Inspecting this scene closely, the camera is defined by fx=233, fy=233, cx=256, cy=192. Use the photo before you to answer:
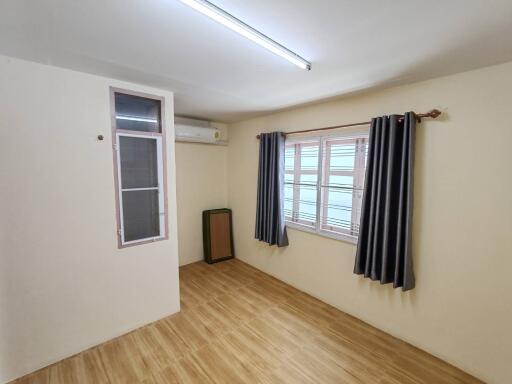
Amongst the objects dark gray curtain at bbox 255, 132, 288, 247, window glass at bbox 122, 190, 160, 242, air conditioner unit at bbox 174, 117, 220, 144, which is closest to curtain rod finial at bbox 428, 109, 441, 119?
dark gray curtain at bbox 255, 132, 288, 247

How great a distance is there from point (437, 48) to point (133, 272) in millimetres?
2978

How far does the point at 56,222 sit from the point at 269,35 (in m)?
2.09

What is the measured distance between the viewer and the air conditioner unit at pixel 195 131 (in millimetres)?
3382

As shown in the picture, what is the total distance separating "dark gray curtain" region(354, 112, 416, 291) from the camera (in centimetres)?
201

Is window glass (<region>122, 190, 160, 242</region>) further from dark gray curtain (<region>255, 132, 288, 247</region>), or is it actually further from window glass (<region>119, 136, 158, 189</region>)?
dark gray curtain (<region>255, 132, 288, 247</region>)

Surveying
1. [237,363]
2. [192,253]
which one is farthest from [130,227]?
[192,253]

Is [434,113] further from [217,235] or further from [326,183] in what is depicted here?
[217,235]

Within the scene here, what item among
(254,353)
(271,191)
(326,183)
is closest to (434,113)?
(326,183)

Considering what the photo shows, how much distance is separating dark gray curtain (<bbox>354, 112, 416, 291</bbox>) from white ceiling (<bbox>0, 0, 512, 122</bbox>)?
44 centimetres

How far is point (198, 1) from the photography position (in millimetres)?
1051

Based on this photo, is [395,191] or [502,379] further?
[395,191]

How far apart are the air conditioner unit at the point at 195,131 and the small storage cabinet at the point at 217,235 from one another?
120 cm

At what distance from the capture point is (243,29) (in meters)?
1.27

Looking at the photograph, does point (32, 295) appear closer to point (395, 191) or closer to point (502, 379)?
point (395, 191)
